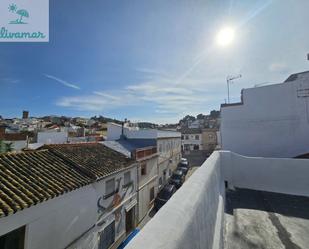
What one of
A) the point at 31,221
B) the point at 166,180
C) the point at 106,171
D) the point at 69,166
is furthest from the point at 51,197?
the point at 166,180

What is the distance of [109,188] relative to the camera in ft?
31.2

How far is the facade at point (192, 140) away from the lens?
42.6 meters

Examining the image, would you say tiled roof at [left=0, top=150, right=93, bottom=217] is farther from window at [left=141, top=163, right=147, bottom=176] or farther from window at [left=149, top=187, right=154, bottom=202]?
window at [left=149, top=187, right=154, bottom=202]

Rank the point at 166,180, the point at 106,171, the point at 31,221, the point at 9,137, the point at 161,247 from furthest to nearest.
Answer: the point at 166,180, the point at 9,137, the point at 106,171, the point at 31,221, the point at 161,247

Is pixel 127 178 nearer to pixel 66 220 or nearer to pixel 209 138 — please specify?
pixel 66 220

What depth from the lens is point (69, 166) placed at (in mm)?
8016

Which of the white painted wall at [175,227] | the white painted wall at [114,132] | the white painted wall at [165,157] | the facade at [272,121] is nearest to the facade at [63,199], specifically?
the white painted wall at [175,227]

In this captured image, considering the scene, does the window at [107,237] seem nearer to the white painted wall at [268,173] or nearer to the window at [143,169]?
the window at [143,169]

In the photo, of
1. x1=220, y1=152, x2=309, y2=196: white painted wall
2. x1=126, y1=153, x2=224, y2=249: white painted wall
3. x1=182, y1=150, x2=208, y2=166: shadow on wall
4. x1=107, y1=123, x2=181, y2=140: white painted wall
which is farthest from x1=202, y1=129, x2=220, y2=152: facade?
x1=126, y1=153, x2=224, y2=249: white painted wall

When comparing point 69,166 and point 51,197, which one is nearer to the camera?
point 51,197

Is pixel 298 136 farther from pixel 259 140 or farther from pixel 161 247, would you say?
pixel 161 247

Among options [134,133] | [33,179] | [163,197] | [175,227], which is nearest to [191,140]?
[134,133]

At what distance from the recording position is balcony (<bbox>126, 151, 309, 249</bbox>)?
4.28 feet

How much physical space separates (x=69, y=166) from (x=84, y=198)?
65.3 inches
